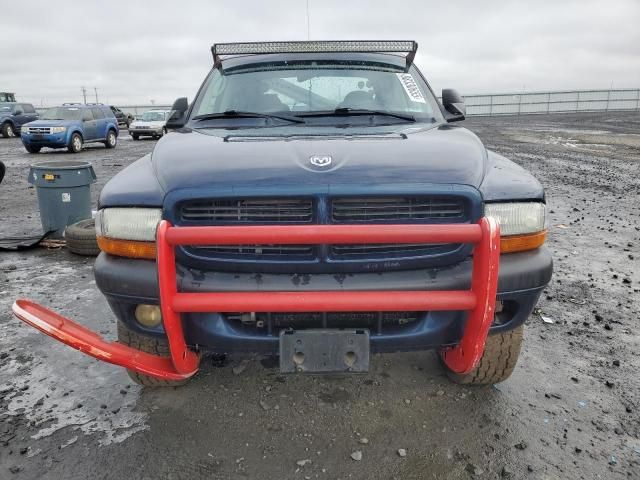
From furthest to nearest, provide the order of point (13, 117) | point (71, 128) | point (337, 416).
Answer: point (13, 117), point (71, 128), point (337, 416)

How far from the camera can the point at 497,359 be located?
2822 mm

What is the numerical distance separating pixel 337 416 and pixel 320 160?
1382 mm

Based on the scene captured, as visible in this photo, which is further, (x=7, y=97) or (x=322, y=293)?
(x=7, y=97)

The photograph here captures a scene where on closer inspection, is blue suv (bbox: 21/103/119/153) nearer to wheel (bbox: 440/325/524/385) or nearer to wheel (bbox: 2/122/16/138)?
wheel (bbox: 2/122/16/138)

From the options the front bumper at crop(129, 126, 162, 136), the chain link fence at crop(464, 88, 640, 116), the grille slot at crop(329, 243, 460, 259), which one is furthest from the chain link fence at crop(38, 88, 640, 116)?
the grille slot at crop(329, 243, 460, 259)

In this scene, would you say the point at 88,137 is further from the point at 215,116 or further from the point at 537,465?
the point at 537,465

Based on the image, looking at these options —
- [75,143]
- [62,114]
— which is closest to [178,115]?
[75,143]

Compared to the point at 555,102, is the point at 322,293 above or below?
below

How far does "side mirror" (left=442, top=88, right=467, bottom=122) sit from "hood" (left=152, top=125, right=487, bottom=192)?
1.00 meters

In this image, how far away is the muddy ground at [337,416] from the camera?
2.41m

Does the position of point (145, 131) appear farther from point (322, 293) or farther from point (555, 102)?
point (555, 102)

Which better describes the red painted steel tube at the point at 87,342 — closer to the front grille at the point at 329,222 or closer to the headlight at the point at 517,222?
the front grille at the point at 329,222

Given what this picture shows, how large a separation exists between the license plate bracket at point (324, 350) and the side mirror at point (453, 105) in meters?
2.06

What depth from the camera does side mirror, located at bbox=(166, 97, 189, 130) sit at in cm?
359
